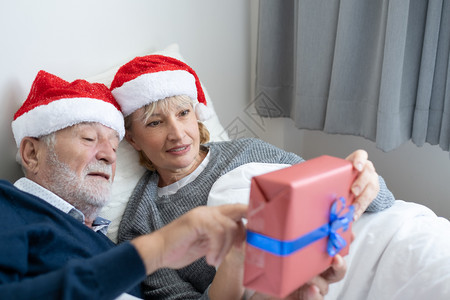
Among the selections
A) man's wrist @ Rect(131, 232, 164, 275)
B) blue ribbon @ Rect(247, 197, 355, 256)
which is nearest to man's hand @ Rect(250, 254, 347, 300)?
blue ribbon @ Rect(247, 197, 355, 256)

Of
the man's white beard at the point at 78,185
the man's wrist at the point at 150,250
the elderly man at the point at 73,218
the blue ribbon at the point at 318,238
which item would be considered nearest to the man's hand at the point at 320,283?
the blue ribbon at the point at 318,238

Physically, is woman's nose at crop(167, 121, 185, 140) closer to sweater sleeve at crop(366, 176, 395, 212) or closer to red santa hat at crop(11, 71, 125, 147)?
red santa hat at crop(11, 71, 125, 147)

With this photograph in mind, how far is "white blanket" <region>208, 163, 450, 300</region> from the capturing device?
1076 millimetres

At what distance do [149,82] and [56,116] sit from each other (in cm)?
29

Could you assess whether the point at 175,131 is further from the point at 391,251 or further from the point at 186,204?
the point at 391,251

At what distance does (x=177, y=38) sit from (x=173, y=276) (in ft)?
3.18

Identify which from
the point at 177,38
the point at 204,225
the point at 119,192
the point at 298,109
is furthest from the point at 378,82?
the point at 204,225

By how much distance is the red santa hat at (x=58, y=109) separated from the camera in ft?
3.77

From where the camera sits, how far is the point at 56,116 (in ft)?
3.77

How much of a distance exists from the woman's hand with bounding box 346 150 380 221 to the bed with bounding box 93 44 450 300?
230mm

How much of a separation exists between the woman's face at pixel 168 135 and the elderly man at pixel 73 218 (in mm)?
100

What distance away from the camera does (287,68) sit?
2.14 m

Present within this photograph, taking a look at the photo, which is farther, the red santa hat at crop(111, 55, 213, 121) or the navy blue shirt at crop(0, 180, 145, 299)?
the red santa hat at crop(111, 55, 213, 121)

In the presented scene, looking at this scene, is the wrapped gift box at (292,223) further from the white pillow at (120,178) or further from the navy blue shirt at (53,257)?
the white pillow at (120,178)
